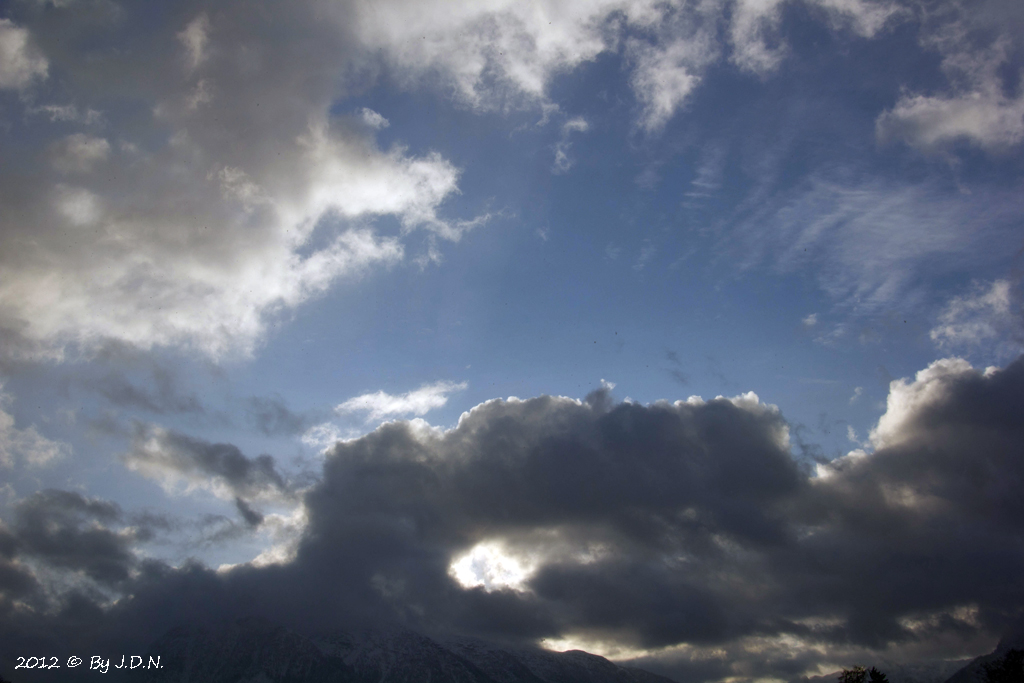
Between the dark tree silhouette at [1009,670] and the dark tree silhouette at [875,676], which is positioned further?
the dark tree silhouette at [1009,670]

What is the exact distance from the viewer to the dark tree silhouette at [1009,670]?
430ft

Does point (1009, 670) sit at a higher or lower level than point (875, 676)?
lower

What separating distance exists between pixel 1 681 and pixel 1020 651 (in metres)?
274

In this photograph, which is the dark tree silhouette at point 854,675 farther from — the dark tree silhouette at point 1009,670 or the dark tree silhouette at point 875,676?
the dark tree silhouette at point 1009,670

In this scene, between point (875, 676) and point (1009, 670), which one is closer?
point (875, 676)

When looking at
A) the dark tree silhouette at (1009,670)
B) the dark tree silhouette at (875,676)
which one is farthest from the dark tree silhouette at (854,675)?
the dark tree silhouette at (1009,670)

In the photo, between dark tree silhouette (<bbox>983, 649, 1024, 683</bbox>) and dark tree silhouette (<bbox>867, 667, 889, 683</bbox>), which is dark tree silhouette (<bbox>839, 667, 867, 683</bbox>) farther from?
dark tree silhouette (<bbox>983, 649, 1024, 683</bbox>)

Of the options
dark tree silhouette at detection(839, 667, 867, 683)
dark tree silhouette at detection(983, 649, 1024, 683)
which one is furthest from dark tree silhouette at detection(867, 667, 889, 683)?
dark tree silhouette at detection(983, 649, 1024, 683)

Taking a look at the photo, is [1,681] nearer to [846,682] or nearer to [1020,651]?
[846,682]

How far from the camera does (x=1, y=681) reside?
16138 cm

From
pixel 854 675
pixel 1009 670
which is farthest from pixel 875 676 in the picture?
pixel 1009 670

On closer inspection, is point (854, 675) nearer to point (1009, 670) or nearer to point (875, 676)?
point (875, 676)

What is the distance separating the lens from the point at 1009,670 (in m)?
133

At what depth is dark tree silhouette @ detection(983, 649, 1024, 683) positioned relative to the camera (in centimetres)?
13100
